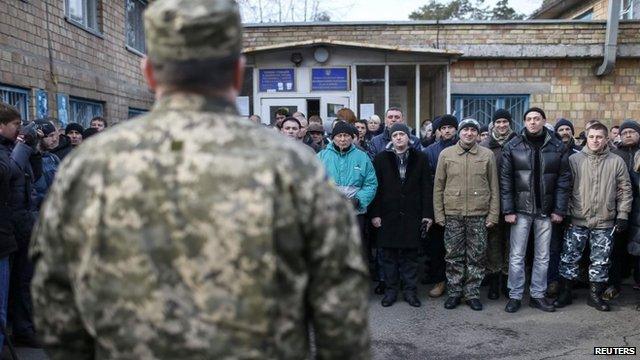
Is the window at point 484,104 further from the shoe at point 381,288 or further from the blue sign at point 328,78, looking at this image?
the shoe at point 381,288

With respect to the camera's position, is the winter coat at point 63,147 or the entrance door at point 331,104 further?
the entrance door at point 331,104

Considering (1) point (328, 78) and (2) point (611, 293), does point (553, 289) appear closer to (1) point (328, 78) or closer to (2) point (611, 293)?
(2) point (611, 293)

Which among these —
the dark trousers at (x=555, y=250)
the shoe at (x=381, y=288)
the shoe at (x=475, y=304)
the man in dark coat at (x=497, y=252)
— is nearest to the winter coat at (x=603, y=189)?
the dark trousers at (x=555, y=250)

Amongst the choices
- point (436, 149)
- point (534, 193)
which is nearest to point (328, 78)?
point (436, 149)

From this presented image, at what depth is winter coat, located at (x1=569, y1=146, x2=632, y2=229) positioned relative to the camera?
17.9 feet

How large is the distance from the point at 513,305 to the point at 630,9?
41.9 ft

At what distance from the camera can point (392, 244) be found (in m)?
5.82

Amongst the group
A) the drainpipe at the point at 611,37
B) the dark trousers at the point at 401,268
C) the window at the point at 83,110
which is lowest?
the dark trousers at the point at 401,268

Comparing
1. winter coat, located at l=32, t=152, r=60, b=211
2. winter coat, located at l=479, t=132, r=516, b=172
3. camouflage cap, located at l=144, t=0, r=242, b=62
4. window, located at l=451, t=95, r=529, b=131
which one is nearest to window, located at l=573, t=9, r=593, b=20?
window, located at l=451, t=95, r=529, b=131

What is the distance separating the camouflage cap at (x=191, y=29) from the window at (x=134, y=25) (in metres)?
11.5

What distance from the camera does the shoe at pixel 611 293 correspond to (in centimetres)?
588

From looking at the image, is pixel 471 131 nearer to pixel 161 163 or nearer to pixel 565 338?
pixel 565 338

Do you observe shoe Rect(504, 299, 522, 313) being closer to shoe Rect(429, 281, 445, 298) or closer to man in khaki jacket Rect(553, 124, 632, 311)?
man in khaki jacket Rect(553, 124, 632, 311)

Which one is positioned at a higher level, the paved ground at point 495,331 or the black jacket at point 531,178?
the black jacket at point 531,178
